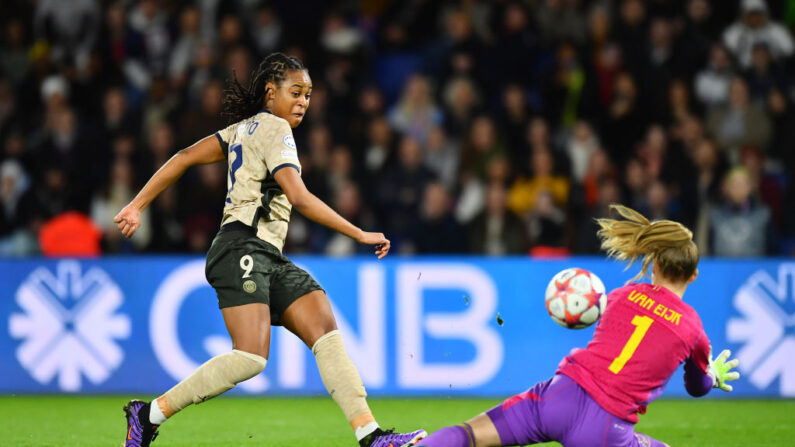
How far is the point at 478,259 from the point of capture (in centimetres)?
925

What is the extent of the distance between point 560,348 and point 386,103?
4.86 metres

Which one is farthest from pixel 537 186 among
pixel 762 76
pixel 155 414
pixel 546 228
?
pixel 155 414

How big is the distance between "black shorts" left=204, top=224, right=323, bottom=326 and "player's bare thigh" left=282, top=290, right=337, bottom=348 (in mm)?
32

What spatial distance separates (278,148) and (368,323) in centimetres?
419

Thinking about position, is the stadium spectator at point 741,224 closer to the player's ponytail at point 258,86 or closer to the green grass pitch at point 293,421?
the green grass pitch at point 293,421

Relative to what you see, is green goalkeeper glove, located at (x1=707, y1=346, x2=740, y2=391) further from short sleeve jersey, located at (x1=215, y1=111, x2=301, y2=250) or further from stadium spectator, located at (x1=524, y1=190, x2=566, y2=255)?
stadium spectator, located at (x1=524, y1=190, x2=566, y2=255)

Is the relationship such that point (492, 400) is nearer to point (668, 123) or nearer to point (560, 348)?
point (560, 348)

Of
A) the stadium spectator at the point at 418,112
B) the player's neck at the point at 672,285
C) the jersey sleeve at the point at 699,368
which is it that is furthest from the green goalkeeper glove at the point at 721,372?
the stadium spectator at the point at 418,112

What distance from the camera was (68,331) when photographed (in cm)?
916

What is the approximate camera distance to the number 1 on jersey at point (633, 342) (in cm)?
452

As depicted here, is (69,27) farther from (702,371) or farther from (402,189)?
(702,371)

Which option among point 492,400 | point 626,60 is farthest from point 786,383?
point 626,60

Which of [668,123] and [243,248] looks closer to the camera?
[243,248]

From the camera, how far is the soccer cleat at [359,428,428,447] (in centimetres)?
498
